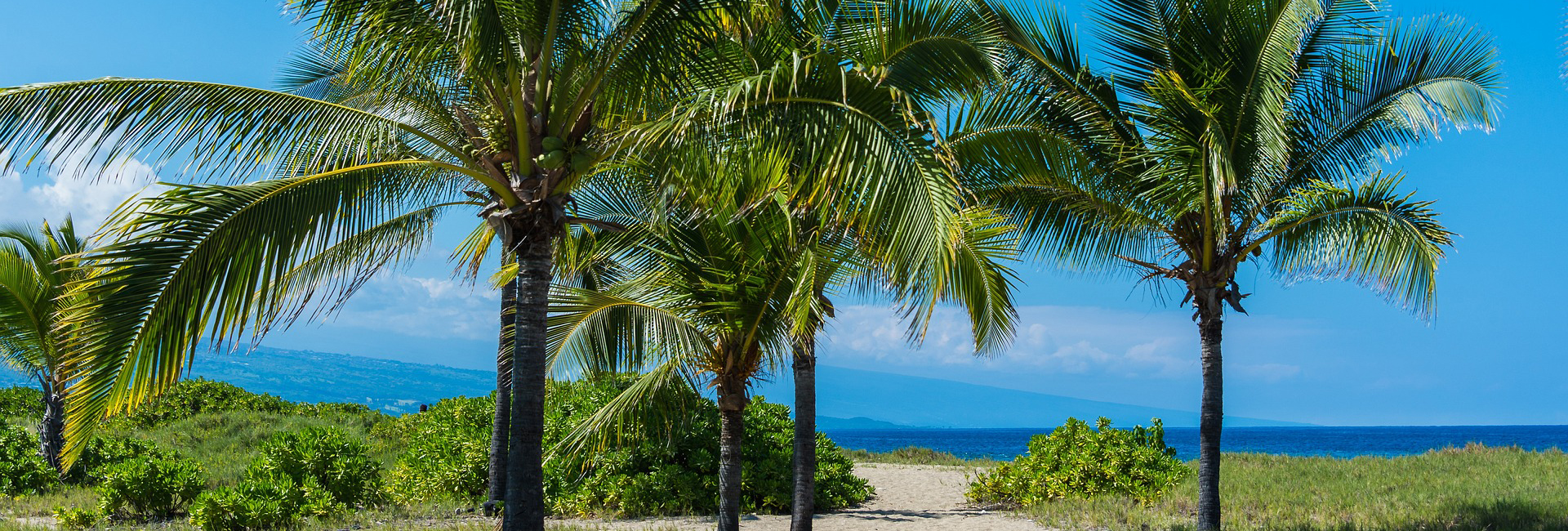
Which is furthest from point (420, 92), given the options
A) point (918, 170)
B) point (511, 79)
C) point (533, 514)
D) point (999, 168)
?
point (999, 168)

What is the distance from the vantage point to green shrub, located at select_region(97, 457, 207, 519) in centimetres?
1241

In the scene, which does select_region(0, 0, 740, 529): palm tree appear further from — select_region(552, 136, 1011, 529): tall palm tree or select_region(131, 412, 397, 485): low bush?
select_region(131, 412, 397, 485): low bush

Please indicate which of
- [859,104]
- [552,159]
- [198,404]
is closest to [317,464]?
[552,159]

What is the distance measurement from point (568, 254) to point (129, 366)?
4.28m

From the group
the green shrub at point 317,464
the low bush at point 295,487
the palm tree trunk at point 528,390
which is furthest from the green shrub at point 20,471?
the palm tree trunk at point 528,390

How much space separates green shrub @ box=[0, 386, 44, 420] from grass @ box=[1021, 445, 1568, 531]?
28.2 meters

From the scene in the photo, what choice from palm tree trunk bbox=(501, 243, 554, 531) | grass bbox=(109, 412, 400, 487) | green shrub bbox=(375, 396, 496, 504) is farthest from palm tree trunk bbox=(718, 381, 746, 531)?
grass bbox=(109, 412, 400, 487)

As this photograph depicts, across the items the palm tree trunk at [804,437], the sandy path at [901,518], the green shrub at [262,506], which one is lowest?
the sandy path at [901,518]

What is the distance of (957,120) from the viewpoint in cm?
905

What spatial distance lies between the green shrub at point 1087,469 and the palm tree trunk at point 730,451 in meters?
7.28

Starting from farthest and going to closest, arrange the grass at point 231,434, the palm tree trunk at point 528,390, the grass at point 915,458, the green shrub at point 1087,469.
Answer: the grass at point 915,458 < the grass at point 231,434 < the green shrub at point 1087,469 < the palm tree trunk at point 528,390

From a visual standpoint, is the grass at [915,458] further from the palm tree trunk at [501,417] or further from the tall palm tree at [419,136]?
the tall palm tree at [419,136]

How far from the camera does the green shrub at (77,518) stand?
1189cm

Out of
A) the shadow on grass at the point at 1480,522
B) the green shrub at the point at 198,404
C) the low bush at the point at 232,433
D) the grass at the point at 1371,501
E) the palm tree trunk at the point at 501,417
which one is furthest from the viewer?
the green shrub at the point at 198,404
